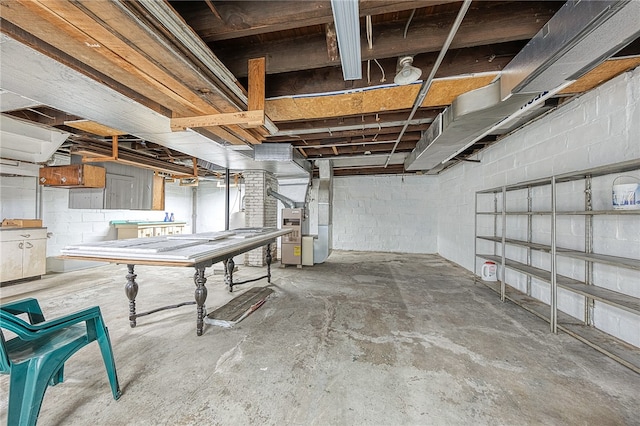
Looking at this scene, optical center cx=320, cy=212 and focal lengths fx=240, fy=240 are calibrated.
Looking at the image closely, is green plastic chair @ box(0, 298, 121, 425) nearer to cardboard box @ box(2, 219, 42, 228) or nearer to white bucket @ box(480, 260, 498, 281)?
cardboard box @ box(2, 219, 42, 228)

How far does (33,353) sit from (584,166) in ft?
15.2

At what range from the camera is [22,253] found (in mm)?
3996

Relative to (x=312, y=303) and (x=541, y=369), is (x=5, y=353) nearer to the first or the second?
(x=312, y=303)

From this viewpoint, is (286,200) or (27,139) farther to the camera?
(286,200)

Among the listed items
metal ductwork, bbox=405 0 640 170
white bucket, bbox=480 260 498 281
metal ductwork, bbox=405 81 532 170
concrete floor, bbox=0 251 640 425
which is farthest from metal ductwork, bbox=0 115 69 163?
white bucket, bbox=480 260 498 281

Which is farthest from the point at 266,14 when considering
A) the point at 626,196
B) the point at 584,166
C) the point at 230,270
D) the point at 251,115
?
the point at 584,166

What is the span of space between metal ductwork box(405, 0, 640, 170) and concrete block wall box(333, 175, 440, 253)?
4.30m

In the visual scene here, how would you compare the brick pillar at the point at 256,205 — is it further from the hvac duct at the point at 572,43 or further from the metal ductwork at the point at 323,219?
the hvac duct at the point at 572,43

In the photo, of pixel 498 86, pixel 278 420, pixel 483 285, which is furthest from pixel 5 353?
pixel 483 285

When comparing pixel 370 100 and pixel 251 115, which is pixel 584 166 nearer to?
pixel 370 100

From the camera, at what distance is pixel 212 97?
204 centimetres

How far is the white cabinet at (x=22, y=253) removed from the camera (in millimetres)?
3812

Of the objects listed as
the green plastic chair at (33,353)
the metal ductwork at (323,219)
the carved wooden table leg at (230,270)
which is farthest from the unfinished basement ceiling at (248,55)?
the metal ductwork at (323,219)

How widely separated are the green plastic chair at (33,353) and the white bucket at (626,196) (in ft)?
12.9
